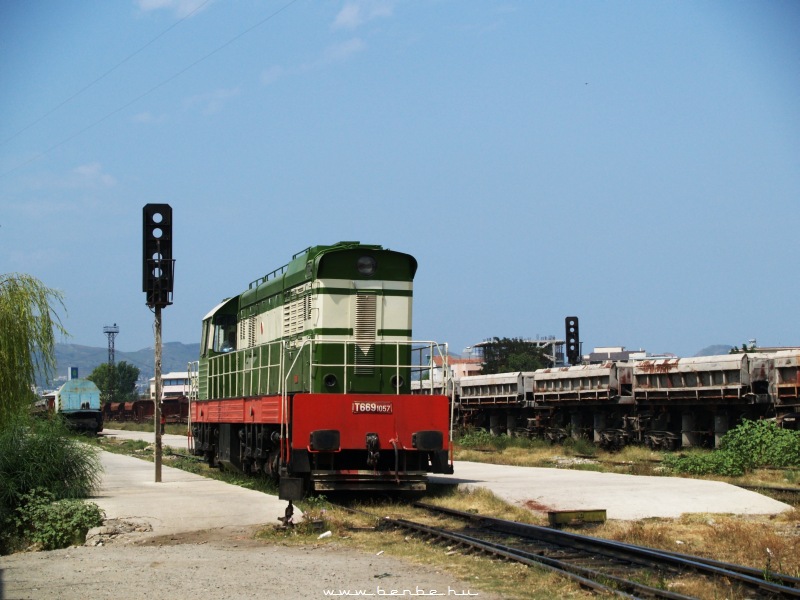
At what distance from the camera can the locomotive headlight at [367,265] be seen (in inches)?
627

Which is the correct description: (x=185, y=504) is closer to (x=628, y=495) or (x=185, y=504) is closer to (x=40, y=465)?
(x=40, y=465)

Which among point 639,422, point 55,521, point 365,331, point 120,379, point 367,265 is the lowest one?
point 55,521

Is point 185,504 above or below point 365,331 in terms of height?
below

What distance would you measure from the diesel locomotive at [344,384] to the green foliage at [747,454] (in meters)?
6.96

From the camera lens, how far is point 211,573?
9.09 metres

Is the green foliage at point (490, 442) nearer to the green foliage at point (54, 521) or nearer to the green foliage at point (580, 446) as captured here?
the green foliage at point (580, 446)

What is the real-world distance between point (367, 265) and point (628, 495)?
5.46 metres

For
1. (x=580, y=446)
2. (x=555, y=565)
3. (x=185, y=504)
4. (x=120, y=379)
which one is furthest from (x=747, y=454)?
(x=120, y=379)

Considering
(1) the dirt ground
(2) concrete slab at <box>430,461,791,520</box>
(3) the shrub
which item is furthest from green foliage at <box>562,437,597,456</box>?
(1) the dirt ground

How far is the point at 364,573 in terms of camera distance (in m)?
9.02

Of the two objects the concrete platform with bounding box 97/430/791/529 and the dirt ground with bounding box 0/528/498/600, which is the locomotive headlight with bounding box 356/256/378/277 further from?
the dirt ground with bounding box 0/528/498/600

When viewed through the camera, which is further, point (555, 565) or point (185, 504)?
point (185, 504)

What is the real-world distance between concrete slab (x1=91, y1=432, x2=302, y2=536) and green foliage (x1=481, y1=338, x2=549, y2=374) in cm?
8362

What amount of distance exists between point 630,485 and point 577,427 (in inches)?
676
